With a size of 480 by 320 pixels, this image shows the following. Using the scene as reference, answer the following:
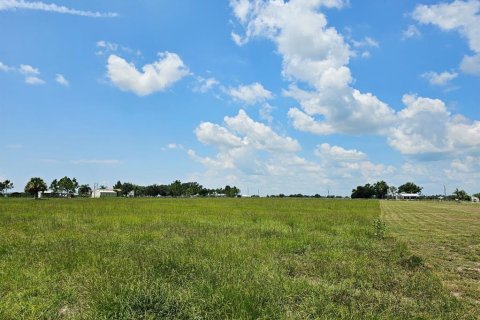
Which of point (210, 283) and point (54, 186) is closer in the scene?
point (210, 283)

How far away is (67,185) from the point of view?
161m

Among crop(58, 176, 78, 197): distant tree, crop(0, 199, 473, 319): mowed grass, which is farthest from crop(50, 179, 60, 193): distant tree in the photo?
crop(0, 199, 473, 319): mowed grass

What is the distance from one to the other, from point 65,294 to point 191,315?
9.36 ft

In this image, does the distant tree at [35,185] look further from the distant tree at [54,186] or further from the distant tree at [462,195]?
the distant tree at [462,195]

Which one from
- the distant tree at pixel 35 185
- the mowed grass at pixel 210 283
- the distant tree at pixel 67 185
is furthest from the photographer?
the distant tree at pixel 67 185

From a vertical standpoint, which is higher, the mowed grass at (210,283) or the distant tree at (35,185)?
the distant tree at (35,185)

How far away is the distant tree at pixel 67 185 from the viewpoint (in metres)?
161

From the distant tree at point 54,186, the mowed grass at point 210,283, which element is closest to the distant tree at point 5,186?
the distant tree at point 54,186

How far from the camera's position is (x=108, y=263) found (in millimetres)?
9906

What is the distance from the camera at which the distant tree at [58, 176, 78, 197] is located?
527 feet

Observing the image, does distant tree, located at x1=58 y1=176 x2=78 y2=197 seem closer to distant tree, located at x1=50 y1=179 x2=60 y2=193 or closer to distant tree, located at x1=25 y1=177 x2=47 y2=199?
distant tree, located at x1=50 y1=179 x2=60 y2=193

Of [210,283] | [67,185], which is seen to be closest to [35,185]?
[67,185]

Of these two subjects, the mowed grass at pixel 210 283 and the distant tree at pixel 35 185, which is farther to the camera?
the distant tree at pixel 35 185

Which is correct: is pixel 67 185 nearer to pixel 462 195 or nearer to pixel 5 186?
pixel 5 186
